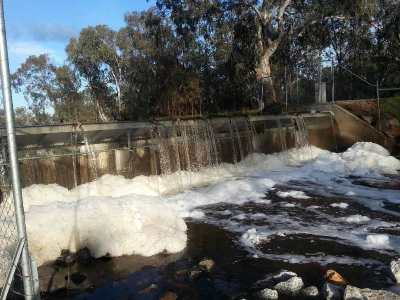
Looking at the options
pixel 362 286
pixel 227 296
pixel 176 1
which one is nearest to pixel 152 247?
pixel 227 296

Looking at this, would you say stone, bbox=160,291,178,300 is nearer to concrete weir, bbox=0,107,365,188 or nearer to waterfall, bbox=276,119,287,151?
concrete weir, bbox=0,107,365,188

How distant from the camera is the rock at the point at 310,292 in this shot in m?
4.68

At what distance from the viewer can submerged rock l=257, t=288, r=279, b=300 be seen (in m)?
4.69

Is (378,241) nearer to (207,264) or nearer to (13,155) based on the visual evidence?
(207,264)

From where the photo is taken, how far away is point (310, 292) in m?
4.71

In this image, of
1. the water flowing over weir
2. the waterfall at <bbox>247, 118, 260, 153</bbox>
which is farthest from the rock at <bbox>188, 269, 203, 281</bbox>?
the waterfall at <bbox>247, 118, 260, 153</bbox>

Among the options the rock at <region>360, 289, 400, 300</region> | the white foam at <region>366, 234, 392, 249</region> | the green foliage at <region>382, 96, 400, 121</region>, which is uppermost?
the green foliage at <region>382, 96, 400, 121</region>

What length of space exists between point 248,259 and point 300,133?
39.0 ft

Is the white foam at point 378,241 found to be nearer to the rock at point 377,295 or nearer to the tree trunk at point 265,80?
the rock at point 377,295

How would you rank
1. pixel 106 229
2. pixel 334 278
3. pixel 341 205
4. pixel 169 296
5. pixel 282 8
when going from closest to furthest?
pixel 169 296 < pixel 334 278 < pixel 106 229 < pixel 341 205 < pixel 282 8

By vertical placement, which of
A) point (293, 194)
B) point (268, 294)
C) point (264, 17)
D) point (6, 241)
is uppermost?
point (264, 17)

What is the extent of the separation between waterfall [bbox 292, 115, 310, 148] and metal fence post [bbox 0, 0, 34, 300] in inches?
586

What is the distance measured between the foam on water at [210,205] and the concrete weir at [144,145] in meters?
0.33

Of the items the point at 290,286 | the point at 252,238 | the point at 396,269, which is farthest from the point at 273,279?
the point at 252,238
